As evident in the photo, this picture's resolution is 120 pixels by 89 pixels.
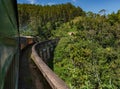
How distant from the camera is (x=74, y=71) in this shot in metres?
11.9

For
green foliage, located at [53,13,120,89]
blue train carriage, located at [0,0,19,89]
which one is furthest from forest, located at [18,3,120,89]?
blue train carriage, located at [0,0,19,89]

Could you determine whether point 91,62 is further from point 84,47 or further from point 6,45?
point 6,45

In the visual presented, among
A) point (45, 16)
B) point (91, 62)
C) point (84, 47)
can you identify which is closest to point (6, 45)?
point (91, 62)

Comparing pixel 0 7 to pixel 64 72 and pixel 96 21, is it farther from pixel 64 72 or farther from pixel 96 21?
pixel 96 21

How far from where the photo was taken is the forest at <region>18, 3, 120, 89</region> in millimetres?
11245

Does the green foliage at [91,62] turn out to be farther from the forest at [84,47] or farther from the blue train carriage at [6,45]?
the blue train carriage at [6,45]

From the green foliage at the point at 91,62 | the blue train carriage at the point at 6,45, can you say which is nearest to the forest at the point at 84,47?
the green foliage at the point at 91,62

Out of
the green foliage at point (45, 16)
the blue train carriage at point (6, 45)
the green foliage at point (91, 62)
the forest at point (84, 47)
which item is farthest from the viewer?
the green foliage at point (45, 16)

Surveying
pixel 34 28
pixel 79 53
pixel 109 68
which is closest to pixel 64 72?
pixel 109 68

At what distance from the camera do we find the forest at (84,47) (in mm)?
11245

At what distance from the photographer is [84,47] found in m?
19.9

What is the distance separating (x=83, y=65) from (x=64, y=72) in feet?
3.41

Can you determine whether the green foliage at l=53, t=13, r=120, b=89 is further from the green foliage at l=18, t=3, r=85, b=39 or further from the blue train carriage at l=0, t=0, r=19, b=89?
the green foliage at l=18, t=3, r=85, b=39

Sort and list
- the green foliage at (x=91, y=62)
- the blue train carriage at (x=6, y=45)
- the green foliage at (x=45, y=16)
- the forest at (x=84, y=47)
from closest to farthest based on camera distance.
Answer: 1. the blue train carriage at (x=6, y=45)
2. the green foliage at (x=91, y=62)
3. the forest at (x=84, y=47)
4. the green foliage at (x=45, y=16)
